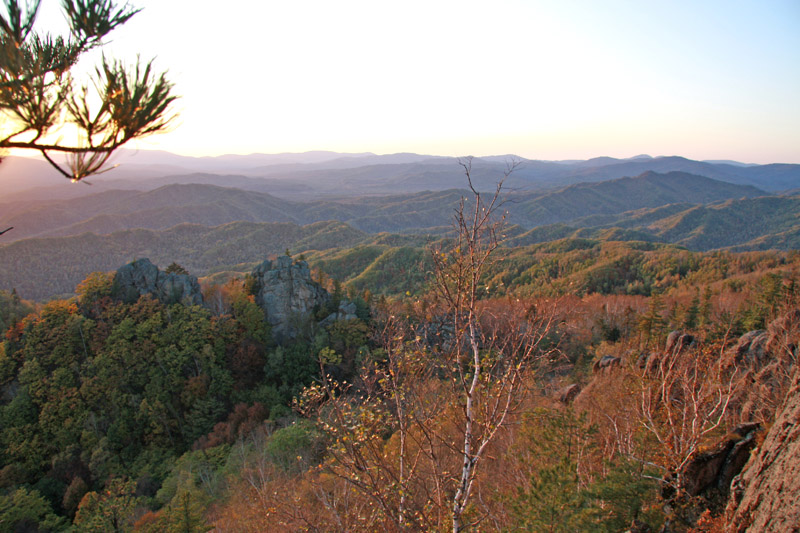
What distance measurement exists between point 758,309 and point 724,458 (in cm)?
2855

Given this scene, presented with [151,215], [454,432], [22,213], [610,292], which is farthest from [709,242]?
[22,213]

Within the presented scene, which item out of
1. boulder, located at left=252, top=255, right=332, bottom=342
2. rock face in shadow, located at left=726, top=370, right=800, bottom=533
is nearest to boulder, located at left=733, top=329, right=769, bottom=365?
rock face in shadow, located at left=726, top=370, right=800, bottom=533

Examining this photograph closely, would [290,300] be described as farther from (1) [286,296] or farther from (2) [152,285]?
(2) [152,285]

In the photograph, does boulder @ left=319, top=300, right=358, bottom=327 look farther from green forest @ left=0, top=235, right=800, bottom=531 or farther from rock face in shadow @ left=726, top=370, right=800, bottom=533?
rock face in shadow @ left=726, top=370, right=800, bottom=533

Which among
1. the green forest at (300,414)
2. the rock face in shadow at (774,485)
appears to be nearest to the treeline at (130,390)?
the green forest at (300,414)

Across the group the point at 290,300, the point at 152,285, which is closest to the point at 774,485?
A: the point at 290,300

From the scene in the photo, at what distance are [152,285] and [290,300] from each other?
35.8ft

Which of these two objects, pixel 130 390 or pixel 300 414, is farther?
pixel 130 390

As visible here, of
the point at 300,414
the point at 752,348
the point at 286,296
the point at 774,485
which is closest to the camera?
the point at 774,485

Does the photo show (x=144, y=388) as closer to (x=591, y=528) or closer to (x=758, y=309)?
(x=591, y=528)

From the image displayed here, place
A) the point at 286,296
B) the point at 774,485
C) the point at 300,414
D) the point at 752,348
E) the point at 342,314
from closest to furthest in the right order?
1. the point at 774,485
2. the point at 752,348
3. the point at 300,414
4. the point at 342,314
5. the point at 286,296

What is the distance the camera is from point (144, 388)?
27.1 m

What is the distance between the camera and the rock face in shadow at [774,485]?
184 inches

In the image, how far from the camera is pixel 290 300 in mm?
33844
